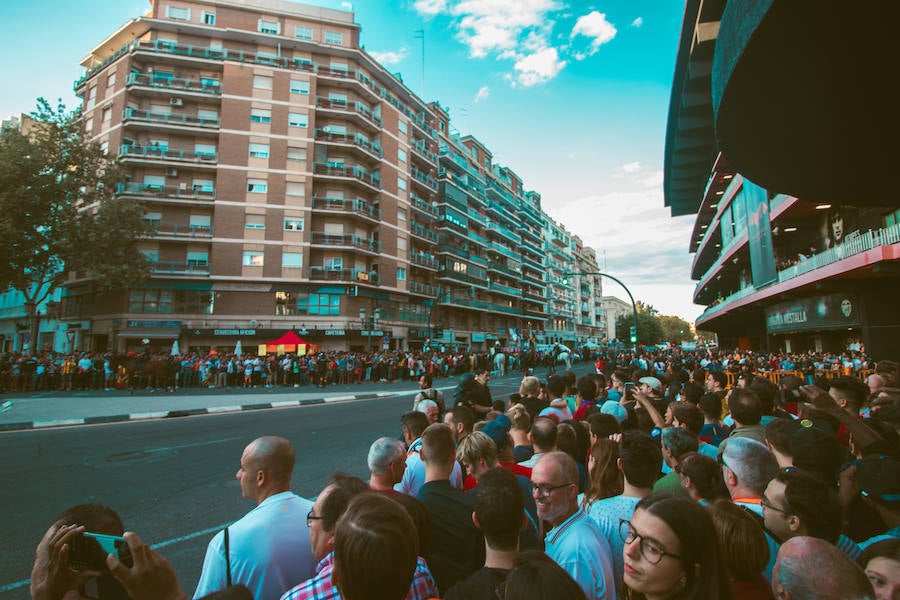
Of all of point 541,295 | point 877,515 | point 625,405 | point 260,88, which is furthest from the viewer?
point 541,295

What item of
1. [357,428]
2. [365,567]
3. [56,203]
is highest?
[56,203]

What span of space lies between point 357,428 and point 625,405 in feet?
21.8

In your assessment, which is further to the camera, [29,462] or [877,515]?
[29,462]

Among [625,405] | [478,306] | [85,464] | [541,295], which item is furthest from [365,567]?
[541,295]

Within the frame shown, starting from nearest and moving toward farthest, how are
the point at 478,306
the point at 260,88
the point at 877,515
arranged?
the point at 877,515
the point at 260,88
the point at 478,306

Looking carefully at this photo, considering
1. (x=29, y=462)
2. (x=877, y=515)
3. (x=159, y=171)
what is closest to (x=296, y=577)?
(x=877, y=515)

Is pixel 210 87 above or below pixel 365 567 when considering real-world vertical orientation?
above

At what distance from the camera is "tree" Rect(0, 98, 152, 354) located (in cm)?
2191

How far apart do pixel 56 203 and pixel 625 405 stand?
3113 cm

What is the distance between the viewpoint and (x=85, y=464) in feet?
22.6

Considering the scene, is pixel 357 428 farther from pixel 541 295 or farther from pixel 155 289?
pixel 541 295

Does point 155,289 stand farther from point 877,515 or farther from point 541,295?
point 541,295

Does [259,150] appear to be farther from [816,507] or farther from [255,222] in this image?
[816,507]

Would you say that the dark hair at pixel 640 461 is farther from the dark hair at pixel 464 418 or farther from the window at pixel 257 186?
the window at pixel 257 186
